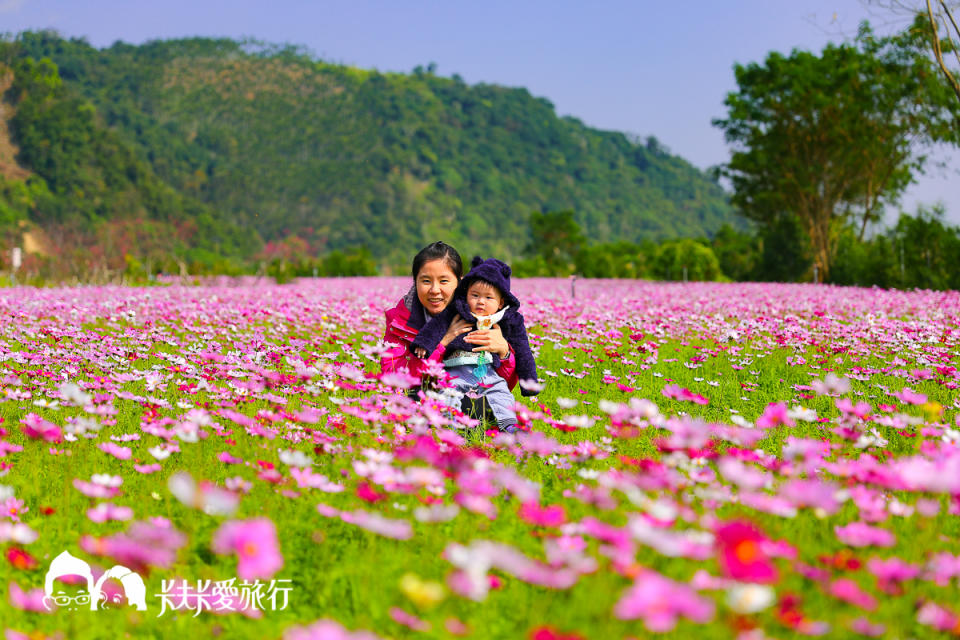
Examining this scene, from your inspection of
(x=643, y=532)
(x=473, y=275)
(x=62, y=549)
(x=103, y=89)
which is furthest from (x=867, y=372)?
(x=103, y=89)

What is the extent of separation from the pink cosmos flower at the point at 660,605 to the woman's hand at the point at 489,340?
276 cm

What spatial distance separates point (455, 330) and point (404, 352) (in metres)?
0.36

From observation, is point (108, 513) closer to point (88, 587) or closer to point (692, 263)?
point (88, 587)

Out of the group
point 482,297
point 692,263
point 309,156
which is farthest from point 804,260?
point 309,156

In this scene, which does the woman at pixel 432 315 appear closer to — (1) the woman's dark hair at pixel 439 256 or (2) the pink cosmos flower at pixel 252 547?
(1) the woman's dark hair at pixel 439 256

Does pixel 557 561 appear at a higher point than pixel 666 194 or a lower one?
lower

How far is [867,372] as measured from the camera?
239 inches

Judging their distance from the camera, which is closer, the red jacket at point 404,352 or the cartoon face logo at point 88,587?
the cartoon face logo at point 88,587

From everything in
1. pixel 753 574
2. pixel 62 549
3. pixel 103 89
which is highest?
pixel 103 89

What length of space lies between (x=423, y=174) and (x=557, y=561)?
392ft

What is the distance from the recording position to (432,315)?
4.34 meters

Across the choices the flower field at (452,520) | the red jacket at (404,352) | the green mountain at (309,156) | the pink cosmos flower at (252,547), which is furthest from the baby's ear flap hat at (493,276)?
the green mountain at (309,156)

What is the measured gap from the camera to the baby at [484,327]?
4.14 metres

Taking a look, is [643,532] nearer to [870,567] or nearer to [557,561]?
[557,561]
